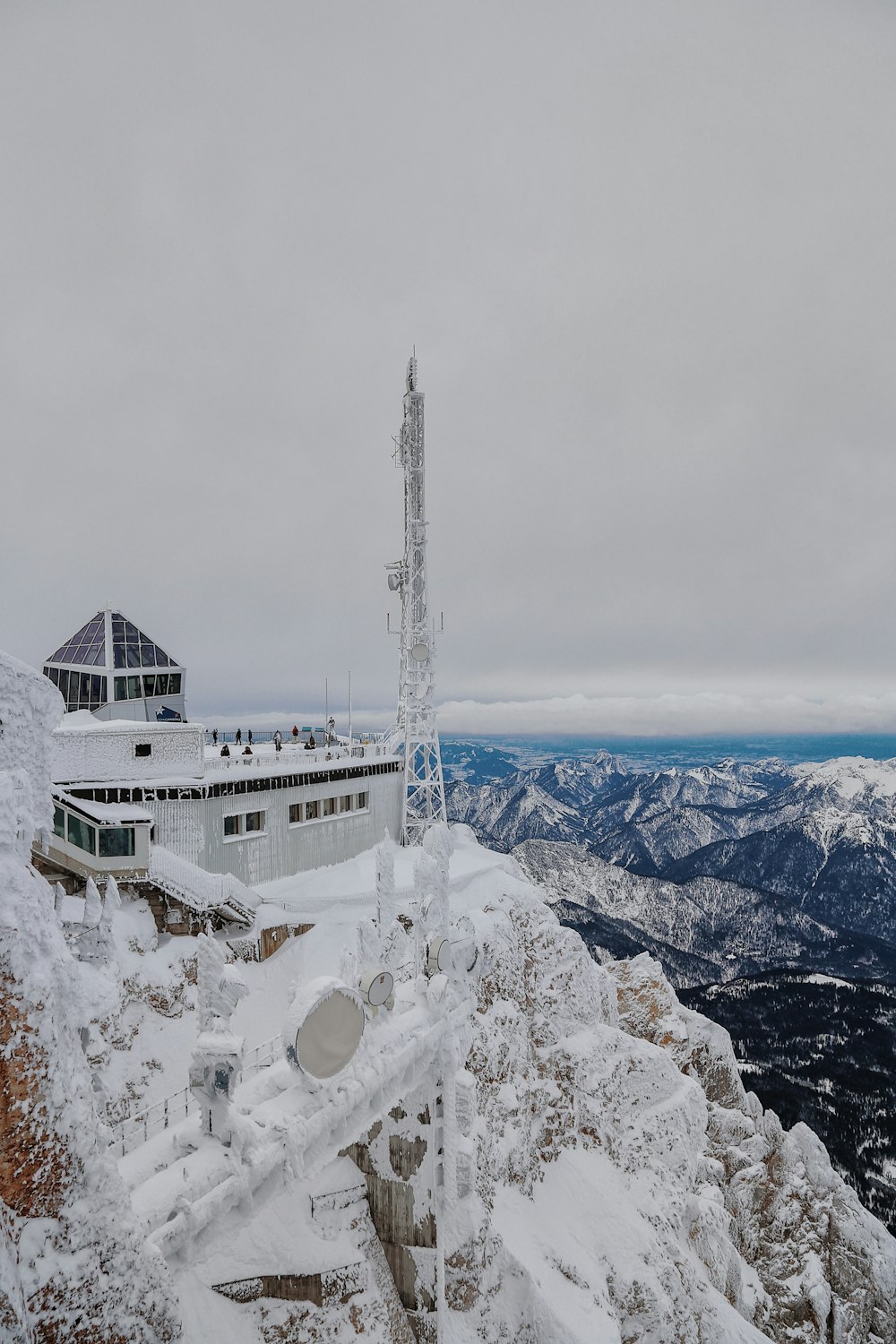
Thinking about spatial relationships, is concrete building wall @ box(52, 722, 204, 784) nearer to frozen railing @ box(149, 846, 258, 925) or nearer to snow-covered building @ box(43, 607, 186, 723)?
frozen railing @ box(149, 846, 258, 925)

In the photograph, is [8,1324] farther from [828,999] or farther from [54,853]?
[828,999]

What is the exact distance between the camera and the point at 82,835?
89.8 feet

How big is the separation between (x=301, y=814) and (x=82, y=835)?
10.6 metres

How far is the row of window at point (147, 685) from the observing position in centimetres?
3894

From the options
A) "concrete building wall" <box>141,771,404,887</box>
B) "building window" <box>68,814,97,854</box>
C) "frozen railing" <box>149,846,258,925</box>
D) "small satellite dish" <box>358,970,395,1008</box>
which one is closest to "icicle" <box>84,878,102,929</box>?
"frozen railing" <box>149,846,258,925</box>

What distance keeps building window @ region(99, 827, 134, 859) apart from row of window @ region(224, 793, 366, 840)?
15.1ft

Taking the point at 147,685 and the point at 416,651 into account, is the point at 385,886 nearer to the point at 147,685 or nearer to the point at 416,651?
Result: the point at 416,651

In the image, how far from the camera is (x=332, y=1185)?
18.6 metres

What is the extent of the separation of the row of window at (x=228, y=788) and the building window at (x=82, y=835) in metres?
1.14

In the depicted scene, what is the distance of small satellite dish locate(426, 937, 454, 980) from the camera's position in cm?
1902

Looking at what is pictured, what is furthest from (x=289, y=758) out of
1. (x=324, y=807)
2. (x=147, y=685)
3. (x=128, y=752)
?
(x=147, y=685)

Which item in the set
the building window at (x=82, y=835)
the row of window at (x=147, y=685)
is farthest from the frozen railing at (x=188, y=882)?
the row of window at (x=147, y=685)

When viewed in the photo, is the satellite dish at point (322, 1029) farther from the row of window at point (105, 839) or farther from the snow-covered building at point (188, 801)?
the row of window at point (105, 839)

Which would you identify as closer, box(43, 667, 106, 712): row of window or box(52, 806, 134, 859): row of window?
box(52, 806, 134, 859): row of window
